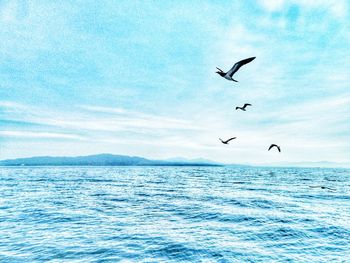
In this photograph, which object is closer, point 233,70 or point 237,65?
point 237,65

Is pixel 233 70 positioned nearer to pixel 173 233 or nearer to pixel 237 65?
pixel 237 65

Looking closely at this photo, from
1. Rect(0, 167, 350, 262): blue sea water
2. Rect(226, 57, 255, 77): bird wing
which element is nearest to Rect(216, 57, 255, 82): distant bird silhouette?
Rect(226, 57, 255, 77): bird wing

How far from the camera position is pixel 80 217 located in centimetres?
1992

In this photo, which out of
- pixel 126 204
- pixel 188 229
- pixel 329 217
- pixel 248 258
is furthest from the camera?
pixel 126 204

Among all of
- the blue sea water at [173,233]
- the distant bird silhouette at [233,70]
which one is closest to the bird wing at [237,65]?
the distant bird silhouette at [233,70]

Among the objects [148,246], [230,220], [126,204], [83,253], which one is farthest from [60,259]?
[126,204]

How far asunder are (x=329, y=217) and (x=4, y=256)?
68.2 feet

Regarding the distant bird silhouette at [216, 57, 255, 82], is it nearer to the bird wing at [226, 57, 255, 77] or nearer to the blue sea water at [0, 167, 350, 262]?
the bird wing at [226, 57, 255, 77]

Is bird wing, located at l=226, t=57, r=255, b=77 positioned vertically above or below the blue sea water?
above

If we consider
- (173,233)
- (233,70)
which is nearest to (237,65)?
(233,70)

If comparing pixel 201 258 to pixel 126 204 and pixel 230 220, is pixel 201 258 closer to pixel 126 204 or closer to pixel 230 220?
pixel 230 220

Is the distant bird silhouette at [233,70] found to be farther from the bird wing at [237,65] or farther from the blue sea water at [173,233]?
the blue sea water at [173,233]

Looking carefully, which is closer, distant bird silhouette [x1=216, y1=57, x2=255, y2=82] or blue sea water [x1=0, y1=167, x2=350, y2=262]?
blue sea water [x1=0, y1=167, x2=350, y2=262]

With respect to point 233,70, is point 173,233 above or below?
below
